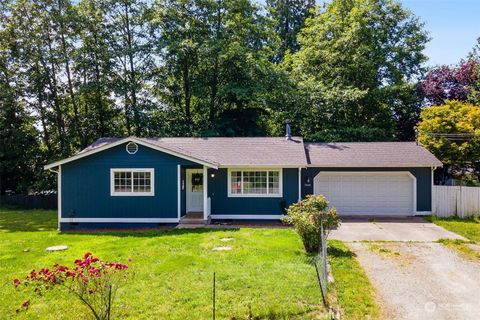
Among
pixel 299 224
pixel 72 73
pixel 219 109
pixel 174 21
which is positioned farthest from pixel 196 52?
pixel 299 224

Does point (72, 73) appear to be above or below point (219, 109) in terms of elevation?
above

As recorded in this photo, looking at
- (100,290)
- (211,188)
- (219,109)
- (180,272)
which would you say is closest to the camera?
(100,290)

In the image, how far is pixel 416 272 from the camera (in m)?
8.35

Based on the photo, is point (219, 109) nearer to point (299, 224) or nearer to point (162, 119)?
point (162, 119)

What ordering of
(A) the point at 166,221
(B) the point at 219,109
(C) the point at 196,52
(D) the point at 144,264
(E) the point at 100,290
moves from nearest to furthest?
1. (E) the point at 100,290
2. (D) the point at 144,264
3. (A) the point at 166,221
4. (C) the point at 196,52
5. (B) the point at 219,109

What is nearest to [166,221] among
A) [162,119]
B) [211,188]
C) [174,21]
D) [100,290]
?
[211,188]

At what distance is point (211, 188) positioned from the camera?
15.9 meters

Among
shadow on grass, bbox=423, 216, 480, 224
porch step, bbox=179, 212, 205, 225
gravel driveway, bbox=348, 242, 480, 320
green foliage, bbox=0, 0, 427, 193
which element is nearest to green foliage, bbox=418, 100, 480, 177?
green foliage, bbox=0, 0, 427, 193

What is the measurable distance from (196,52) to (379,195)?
620 inches

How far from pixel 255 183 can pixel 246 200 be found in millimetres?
817

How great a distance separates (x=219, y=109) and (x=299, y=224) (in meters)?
19.4

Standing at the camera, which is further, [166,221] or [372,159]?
[372,159]

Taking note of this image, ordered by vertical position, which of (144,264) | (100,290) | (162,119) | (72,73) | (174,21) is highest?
(174,21)

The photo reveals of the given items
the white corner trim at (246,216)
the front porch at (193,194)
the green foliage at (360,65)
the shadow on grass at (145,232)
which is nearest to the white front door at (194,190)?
the front porch at (193,194)
